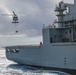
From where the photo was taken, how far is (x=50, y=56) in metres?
45.6

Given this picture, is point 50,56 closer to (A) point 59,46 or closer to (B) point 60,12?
(A) point 59,46

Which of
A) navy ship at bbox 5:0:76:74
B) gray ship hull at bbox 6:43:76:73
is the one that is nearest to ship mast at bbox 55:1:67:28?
navy ship at bbox 5:0:76:74

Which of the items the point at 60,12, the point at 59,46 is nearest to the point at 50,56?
the point at 59,46

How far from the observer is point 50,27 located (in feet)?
153

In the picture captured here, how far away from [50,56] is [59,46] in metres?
2.76

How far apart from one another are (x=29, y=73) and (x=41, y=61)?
4.20m

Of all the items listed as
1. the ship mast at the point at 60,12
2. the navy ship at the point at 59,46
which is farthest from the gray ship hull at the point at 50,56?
the ship mast at the point at 60,12

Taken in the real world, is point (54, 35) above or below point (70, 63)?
above

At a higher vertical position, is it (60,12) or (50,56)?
(60,12)

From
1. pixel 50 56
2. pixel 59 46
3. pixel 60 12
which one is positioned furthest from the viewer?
pixel 60 12

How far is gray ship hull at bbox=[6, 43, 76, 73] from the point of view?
41750mm

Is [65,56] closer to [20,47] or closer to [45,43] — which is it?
[45,43]

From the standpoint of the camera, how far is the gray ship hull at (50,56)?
41750 millimetres

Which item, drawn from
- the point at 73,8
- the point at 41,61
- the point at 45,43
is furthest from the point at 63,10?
the point at 41,61
